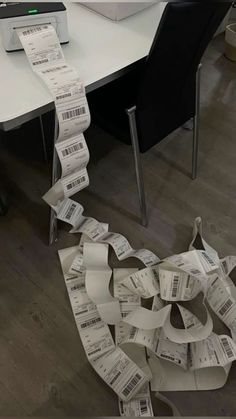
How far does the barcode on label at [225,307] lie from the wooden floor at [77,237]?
0.67ft

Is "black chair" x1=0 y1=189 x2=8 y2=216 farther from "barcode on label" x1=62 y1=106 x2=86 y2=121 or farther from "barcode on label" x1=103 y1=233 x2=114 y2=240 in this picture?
"barcode on label" x1=62 y1=106 x2=86 y2=121

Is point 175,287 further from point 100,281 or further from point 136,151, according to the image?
point 136,151

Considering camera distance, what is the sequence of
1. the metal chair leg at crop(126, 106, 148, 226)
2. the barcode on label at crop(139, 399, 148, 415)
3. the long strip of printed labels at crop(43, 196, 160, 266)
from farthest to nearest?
the long strip of printed labels at crop(43, 196, 160, 266)
the metal chair leg at crop(126, 106, 148, 226)
the barcode on label at crop(139, 399, 148, 415)

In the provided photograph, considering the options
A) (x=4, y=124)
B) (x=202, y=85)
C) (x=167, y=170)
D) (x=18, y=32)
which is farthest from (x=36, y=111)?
(x=202, y=85)

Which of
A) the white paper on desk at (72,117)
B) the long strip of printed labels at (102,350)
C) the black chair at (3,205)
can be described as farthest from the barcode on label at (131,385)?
the black chair at (3,205)

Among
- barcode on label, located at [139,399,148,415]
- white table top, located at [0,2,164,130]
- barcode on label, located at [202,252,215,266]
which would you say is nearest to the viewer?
white table top, located at [0,2,164,130]

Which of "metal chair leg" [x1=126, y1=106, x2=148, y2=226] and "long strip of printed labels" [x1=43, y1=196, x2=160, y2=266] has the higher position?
"metal chair leg" [x1=126, y1=106, x2=148, y2=226]

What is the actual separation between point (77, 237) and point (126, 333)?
44 cm

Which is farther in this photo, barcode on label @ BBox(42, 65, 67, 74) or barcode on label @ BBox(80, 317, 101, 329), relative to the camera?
barcode on label @ BBox(80, 317, 101, 329)

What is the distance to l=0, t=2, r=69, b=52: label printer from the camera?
3.43ft

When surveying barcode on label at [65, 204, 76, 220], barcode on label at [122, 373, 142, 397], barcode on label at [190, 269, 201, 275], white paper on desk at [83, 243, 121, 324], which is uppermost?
barcode on label at [65, 204, 76, 220]

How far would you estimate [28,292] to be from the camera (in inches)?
52.6

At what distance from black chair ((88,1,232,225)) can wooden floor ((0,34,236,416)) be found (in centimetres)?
18

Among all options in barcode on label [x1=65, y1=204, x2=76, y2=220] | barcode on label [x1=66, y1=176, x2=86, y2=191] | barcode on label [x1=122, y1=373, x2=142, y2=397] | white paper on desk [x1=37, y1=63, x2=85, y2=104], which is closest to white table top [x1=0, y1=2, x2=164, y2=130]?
white paper on desk [x1=37, y1=63, x2=85, y2=104]
